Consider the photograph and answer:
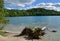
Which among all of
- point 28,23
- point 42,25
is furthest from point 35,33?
point 28,23

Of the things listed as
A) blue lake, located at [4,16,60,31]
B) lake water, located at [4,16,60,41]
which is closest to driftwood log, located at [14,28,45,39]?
lake water, located at [4,16,60,41]

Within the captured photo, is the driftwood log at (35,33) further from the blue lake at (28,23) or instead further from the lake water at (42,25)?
the blue lake at (28,23)

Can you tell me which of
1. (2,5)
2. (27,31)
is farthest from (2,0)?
(27,31)

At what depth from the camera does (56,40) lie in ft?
70.4

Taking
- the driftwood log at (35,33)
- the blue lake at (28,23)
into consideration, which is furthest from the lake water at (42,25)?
the driftwood log at (35,33)

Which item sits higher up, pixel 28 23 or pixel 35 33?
pixel 35 33

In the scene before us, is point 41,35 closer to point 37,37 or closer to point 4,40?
point 37,37

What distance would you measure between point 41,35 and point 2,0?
543 cm

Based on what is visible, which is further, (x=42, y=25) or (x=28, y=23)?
(x=28, y=23)

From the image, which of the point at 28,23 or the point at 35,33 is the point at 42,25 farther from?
the point at 35,33

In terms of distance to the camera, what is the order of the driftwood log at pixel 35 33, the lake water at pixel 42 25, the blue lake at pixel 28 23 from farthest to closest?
the blue lake at pixel 28 23, the lake water at pixel 42 25, the driftwood log at pixel 35 33

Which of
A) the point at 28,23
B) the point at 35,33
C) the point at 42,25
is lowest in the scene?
the point at 28,23

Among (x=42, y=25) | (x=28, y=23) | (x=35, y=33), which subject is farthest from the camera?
(x=28, y=23)

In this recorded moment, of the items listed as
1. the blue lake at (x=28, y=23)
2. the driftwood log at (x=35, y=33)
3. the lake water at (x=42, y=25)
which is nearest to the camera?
the driftwood log at (x=35, y=33)
